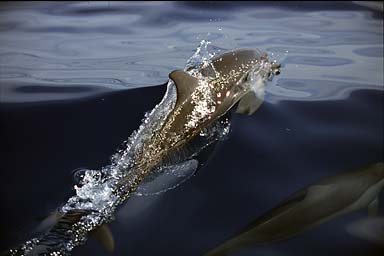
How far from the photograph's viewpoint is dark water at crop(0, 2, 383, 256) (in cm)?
294

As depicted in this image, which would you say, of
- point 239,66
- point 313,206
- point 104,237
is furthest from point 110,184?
point 239,66

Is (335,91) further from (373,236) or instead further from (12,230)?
(12,230)

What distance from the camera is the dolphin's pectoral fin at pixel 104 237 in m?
2.70

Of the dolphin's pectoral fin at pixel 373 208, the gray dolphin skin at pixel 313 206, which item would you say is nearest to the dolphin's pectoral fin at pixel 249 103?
the gray dolphin skin at pixel 313 206

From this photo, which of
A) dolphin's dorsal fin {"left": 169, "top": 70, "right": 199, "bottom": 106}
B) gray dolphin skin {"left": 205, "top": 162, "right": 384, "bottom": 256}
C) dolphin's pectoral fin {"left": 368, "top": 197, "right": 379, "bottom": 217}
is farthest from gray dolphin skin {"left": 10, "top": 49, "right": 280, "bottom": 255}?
dolphin's pectoral fin {"left": 368, "top": 197, "right": 379, "bottom": 217}

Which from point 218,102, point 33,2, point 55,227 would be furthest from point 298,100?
point 33,2

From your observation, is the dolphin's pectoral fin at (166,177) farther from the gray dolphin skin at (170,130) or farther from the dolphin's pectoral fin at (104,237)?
the dolphin's pectoral fin at (104,237)

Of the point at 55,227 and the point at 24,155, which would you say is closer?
the point at 55,227

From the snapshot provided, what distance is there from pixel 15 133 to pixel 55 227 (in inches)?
46.2

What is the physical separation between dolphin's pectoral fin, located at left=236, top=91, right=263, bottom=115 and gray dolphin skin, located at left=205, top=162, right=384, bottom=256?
3.11 ft

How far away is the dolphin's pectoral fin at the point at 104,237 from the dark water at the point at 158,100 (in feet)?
0.11

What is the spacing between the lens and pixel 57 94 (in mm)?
4336

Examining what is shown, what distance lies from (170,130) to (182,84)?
327 millimetres

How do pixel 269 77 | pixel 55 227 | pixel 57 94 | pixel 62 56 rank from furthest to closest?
pixel 62 56 → pixel 269 77 → pixel 57 94 → pixel 55 227
